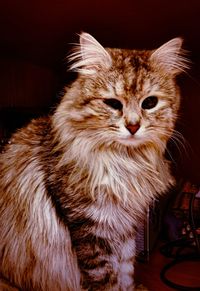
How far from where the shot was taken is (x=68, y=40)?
1321 mm

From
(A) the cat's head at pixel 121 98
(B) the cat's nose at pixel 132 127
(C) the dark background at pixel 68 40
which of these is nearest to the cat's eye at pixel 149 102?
(A) the cat's head at pixel 121 98

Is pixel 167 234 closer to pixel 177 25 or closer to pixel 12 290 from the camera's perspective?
pixel 12 290

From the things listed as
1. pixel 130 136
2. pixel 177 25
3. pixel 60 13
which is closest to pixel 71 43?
pixel 60 13

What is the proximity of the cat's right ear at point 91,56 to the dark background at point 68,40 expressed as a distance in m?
0.10

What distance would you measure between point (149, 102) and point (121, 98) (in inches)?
3.7

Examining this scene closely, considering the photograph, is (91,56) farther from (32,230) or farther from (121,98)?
(32,230)

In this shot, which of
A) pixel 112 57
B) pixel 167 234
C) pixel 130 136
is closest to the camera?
pixel 130 136

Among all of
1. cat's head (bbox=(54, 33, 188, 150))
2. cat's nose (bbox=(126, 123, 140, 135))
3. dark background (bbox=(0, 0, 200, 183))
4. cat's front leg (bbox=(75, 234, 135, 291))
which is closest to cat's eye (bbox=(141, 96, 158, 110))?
cat's head (bbox=(54, 33, 188, 150))

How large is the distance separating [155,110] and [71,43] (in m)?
0.45

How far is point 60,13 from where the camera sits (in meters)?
1.09

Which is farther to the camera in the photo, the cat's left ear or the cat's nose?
the cat's left ear

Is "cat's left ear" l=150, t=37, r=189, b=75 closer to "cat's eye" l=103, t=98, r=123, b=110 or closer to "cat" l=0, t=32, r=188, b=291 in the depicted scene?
"cat" l=0, t=32, r=188, b=291

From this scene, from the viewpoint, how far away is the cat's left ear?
1.13 m

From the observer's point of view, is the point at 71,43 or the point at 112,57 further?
the point at 71,43
